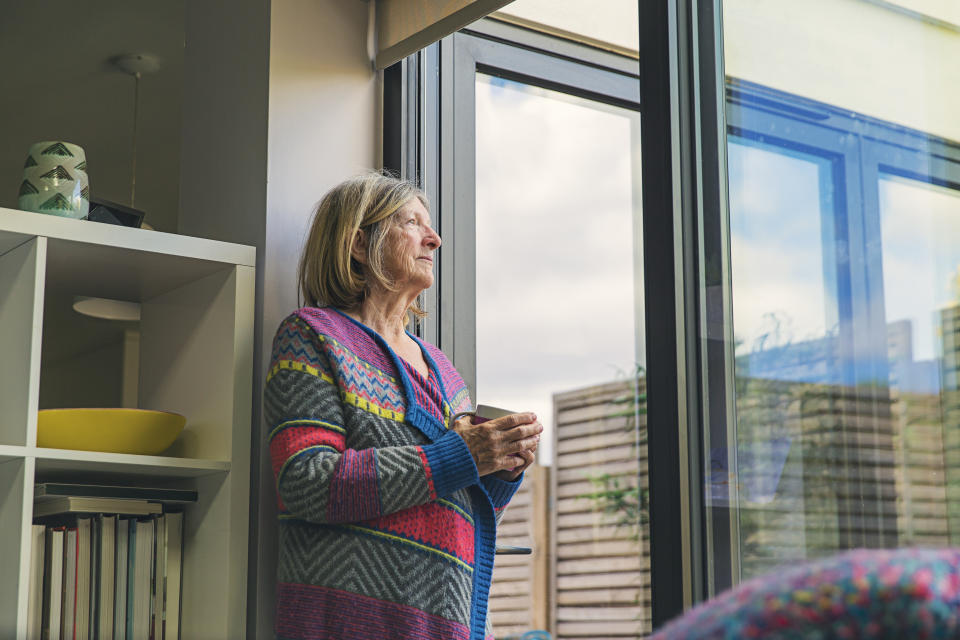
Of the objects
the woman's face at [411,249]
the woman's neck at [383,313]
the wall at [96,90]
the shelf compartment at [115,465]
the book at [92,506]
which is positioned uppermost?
the wall at [96,90]

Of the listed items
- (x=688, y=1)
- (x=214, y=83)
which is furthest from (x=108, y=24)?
(x=688, y=1)

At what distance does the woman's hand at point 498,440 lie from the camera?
1.60 metres

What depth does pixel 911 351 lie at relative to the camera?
117 cm

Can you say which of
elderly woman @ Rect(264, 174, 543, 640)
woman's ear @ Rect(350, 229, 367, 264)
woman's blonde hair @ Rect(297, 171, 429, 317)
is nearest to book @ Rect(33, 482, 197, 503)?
elderly woman @ Rect(264, 174, 543, 640)

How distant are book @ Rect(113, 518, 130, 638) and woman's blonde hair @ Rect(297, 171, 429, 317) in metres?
0.50

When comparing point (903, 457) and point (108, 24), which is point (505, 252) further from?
point (903, 457)

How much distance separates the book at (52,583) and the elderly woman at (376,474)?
0.38 metres

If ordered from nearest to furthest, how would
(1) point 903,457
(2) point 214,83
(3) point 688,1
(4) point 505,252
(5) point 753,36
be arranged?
(1) point 903,457 → (5) point 753,36 → (3) point 688,1 → (2) point 214,83 → (4) point 505,252

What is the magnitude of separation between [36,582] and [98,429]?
0.87ft

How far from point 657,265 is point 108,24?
2.29 metres

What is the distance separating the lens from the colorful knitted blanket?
340 millimetres

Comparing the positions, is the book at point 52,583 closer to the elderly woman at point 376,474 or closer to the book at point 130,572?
the book at point 130,572

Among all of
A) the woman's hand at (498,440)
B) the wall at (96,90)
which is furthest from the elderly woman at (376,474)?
the wall at (96,90)

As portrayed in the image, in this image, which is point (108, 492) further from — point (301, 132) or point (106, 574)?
point (301, 132)
